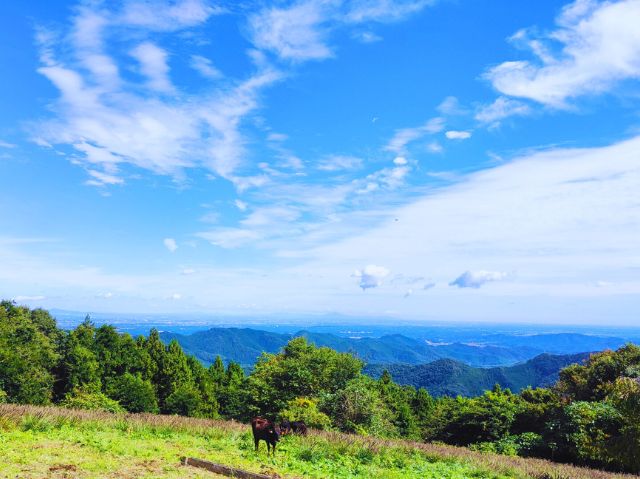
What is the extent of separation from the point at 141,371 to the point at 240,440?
143 ft

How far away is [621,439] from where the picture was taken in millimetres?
14445

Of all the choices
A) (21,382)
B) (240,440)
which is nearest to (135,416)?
(240,440)

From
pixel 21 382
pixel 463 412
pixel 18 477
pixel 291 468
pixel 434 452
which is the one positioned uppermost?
pixel 18 477

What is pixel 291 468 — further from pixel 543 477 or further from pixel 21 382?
pixel 21 382

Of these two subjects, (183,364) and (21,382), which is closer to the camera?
(21,382)

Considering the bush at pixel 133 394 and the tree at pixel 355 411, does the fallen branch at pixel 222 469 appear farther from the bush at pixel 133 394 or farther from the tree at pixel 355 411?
the bush at pixel 133 394

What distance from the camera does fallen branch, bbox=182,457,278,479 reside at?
9.41m

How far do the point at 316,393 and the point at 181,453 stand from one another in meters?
22.7

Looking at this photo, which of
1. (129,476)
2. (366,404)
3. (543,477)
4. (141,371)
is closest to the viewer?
(129,476)

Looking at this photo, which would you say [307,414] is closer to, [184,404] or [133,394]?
[184,404]

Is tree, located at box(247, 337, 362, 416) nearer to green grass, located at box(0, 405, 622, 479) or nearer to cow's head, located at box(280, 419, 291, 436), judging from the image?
cow's head, located at box(280, 419, 291, 436)

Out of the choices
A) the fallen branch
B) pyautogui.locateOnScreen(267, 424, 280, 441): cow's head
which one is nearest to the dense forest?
pyautogui.locateOnScreen(267, 424, 280, 441): cow's head

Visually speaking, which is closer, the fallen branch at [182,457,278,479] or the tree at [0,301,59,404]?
the fallen branch at [182,457,278,479]

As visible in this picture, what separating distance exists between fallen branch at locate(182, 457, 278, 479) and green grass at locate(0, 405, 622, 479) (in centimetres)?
25
